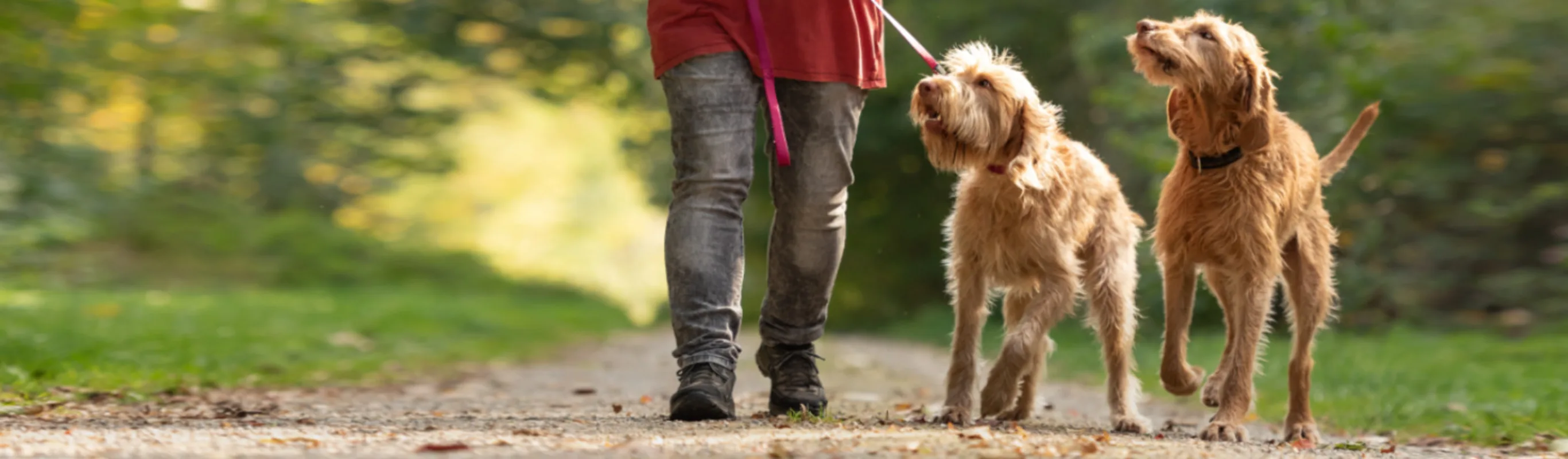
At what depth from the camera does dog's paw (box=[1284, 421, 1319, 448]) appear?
15.9 feet

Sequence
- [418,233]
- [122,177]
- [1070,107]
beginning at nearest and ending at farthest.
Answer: [122,177], [1070,107], [418,233]

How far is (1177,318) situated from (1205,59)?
0.98 metres

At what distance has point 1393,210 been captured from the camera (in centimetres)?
1091

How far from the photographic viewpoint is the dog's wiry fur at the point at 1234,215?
4.48 m

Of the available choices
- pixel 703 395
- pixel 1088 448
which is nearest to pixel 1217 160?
pixel 1088 448

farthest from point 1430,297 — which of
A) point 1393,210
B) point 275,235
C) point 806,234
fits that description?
point 275,235

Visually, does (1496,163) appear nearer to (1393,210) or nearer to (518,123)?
(1393,210)

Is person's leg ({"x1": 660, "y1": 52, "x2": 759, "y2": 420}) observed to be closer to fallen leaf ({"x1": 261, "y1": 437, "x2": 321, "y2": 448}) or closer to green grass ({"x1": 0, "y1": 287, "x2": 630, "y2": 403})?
fallen leaf ({"x1": 261, "y1": 437, "x2": 321, "y2": 448})

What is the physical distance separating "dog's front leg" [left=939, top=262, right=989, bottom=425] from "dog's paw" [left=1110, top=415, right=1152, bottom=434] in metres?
0.54

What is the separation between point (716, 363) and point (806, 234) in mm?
583

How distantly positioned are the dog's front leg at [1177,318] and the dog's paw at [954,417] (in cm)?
80

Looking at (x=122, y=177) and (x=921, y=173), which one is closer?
(x=122, y=177)

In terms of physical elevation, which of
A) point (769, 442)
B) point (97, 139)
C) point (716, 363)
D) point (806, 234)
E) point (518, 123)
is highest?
point (518, 123)

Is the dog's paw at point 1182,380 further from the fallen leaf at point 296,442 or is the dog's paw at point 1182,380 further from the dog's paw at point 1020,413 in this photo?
the fallen leaf at point 296,442
